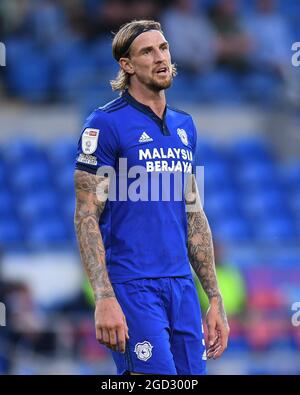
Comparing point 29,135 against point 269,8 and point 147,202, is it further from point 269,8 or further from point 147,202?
point 147,202

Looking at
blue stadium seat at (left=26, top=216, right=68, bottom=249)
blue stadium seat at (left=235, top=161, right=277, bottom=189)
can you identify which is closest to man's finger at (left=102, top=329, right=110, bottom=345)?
blue stadium seat at (left=26, top=216, right=68, bottom=249)

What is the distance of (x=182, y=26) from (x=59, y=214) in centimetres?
287

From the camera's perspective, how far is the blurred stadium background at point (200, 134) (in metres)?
11.6

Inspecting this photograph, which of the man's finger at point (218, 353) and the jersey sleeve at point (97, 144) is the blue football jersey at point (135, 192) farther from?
the man's finger at point (218, 353)

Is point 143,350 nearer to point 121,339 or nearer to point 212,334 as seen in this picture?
point 121,339

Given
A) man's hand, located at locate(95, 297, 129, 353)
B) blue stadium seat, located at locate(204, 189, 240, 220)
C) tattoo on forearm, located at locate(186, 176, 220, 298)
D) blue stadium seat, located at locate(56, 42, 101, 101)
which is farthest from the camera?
blue stadium seat, located at locate(56, 42, 101, 101)

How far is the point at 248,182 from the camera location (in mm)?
14008

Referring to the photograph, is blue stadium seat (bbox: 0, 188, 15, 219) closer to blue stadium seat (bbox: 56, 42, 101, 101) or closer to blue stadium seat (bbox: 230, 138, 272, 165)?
blue stadium seat (bbox: 56, 42, 101, 101)

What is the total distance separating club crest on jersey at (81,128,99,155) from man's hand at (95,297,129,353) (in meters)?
0.62

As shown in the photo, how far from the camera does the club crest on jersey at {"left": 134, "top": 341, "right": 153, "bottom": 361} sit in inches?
200

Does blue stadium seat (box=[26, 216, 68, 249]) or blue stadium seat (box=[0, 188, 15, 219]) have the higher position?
blue stadium seat (box=[0, 188, 15, 219])

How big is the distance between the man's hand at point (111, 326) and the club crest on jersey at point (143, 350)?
0.14m

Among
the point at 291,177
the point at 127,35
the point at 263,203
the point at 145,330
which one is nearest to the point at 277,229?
the point at 263,203
